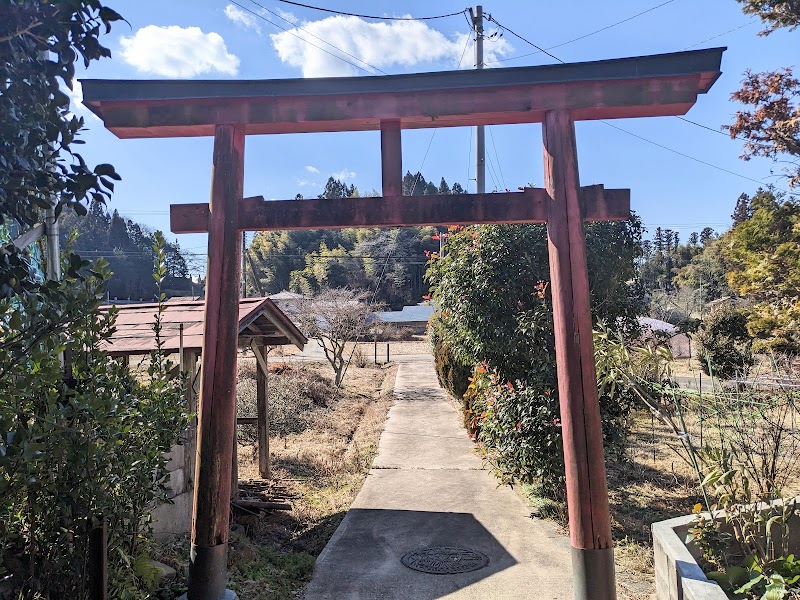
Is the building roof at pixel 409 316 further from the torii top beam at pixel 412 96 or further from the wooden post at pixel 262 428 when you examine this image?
the torii top beam at pixel 412 96

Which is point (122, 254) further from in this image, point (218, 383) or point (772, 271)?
point (218, 383)

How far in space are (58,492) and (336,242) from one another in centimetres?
6570

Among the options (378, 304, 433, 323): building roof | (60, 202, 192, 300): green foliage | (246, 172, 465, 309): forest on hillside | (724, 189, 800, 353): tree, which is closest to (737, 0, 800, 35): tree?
(724, 189, 800, 353): tree

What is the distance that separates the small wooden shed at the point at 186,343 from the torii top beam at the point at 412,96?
1.37 metres

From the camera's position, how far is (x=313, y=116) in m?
3.68

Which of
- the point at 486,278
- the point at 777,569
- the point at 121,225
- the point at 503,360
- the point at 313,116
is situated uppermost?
the point at 121,225

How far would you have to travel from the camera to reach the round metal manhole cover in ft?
14.8

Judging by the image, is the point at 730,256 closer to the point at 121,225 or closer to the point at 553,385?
the point at 553,385

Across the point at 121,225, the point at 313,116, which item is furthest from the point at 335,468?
the point at 121,225

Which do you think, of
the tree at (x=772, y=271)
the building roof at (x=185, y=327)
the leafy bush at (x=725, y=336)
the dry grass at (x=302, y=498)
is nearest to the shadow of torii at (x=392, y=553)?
the dry grass at (x=302, y=498)

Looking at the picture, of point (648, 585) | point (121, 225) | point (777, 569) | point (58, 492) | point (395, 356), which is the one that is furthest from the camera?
point (121, 225)

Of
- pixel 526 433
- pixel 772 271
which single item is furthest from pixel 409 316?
pixel 526 433

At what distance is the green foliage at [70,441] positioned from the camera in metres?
1.81

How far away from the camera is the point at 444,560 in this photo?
15.4 feet
